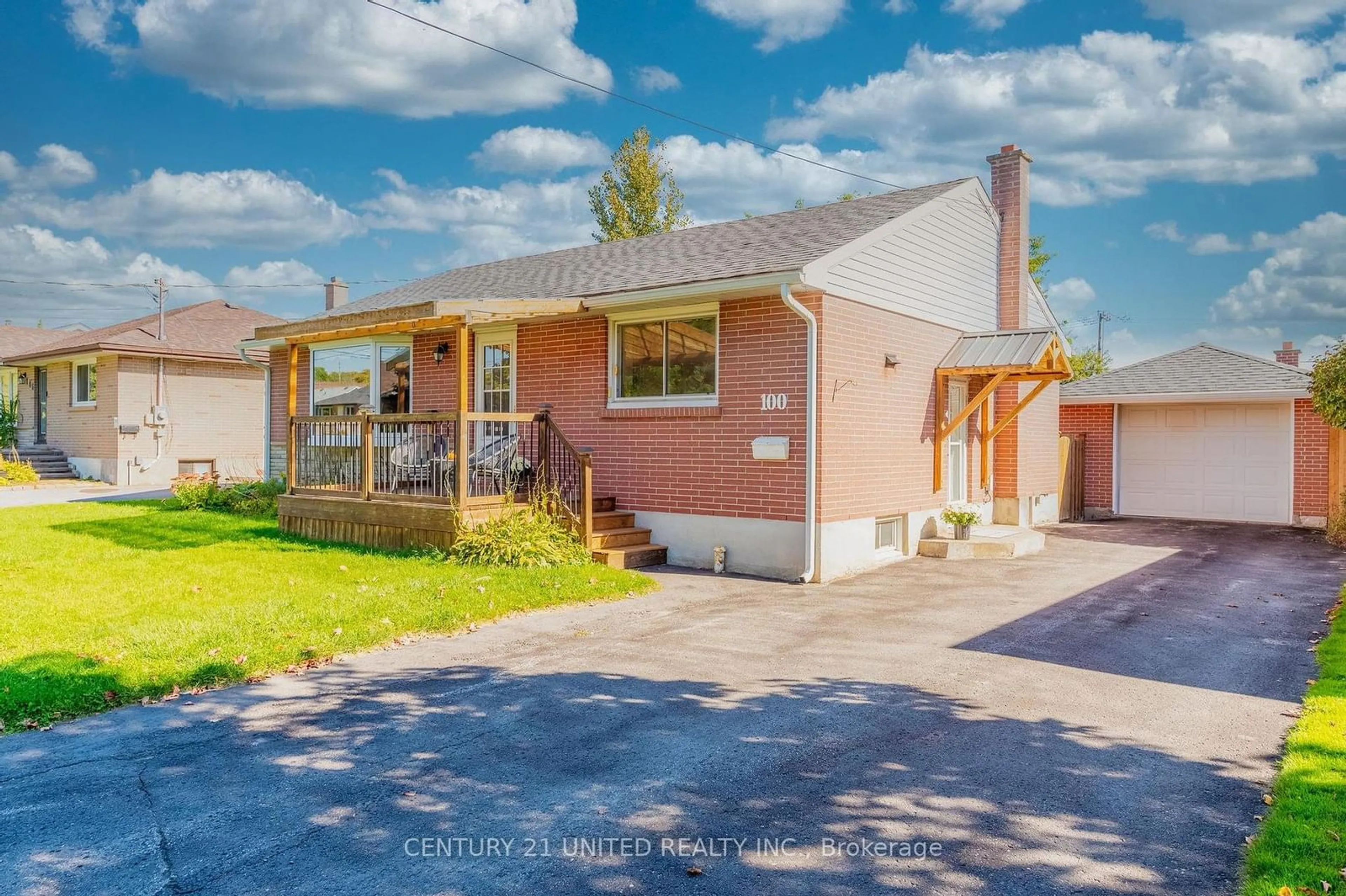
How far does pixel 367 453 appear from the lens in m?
11.4

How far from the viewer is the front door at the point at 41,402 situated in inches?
1013

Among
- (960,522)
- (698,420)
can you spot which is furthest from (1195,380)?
(698,420)

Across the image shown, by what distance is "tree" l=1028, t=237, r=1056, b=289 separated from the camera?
35125 millimetres

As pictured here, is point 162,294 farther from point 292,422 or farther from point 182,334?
point 292,422

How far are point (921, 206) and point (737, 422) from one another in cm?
442

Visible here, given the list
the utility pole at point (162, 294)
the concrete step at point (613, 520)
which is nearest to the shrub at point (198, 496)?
the concrete step at point (613, 520)

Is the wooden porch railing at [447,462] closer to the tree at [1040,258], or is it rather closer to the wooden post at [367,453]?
the wooden post at [367,453]

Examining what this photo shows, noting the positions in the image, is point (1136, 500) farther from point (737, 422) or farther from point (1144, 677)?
point (1144, 677)

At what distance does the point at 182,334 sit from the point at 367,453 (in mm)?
17198

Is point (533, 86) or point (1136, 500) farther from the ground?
point (533, 86)

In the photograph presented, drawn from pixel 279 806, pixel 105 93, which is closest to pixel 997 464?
pixel 279 806

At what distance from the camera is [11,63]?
18.1 m

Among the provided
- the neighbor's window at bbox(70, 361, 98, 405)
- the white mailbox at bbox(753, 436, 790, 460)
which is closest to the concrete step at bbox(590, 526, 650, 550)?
the white mailbox at bbox(753, 436, 790, 460)

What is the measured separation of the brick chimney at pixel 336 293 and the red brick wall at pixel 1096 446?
1858cm
